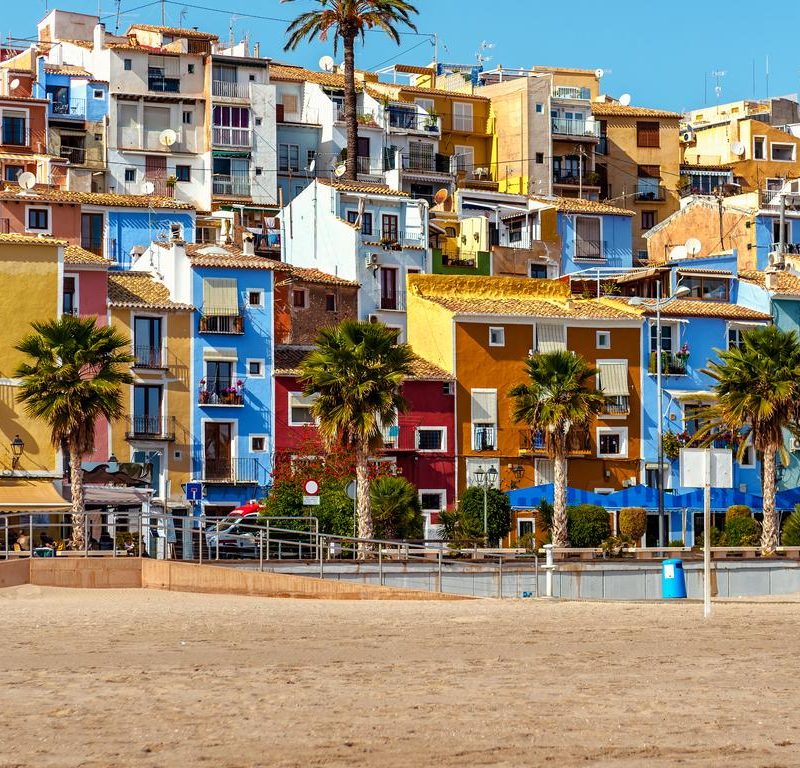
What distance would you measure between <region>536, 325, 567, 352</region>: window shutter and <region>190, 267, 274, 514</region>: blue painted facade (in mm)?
10843

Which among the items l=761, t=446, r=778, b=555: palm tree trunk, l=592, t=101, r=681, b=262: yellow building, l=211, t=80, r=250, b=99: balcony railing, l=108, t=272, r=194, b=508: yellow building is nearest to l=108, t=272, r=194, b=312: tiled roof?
l=108, t=272, r=194, b=508: yellow building

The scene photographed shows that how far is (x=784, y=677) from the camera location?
73.7 feet

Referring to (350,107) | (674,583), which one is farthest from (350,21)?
(674,583)

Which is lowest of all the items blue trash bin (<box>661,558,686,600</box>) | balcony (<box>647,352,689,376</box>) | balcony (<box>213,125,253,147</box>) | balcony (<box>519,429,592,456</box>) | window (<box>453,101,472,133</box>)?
blue trash bin (<box>661,558,686,600</box>)

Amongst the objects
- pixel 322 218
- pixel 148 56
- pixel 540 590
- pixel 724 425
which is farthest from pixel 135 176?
pixel 540 590

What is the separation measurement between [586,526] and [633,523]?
168 inches

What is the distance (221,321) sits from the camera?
7138cm

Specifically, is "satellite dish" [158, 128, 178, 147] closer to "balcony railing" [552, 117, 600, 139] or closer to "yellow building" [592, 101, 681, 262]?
"balcony railing" [552, 117, 600, 139]

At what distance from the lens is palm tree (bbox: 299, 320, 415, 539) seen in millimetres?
58406

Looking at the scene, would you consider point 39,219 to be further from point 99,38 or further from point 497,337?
point 99,38

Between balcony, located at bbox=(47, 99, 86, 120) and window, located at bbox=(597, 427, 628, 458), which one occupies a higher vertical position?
balcony, located at bbox=(47, 99, 86, 120)

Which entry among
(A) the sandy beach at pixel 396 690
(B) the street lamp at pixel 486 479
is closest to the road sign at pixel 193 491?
(B) the street lamp at pixel 486 479

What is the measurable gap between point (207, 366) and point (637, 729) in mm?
53503

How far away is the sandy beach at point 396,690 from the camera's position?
17000 mm
